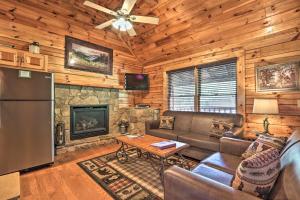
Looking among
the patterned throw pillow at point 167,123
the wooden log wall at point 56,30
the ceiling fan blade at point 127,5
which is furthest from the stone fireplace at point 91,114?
the ceiling fan blade at point 127,5

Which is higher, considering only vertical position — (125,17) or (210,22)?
(210,22)

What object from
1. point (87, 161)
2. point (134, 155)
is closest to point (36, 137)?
point (87, 161)

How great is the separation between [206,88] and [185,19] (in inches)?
69.4

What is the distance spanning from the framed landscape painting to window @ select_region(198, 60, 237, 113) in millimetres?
2614

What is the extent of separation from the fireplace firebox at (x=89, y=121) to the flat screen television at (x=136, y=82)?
3.28 feet

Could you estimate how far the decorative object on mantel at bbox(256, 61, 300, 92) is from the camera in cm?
278

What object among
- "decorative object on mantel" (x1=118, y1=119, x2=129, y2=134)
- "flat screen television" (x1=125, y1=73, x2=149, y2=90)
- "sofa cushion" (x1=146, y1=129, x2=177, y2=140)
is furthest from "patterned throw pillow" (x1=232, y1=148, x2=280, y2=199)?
"flat screen television" (x1=125, y1=73, x2=149, y2=90)

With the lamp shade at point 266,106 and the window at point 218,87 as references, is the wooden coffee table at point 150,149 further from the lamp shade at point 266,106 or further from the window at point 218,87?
the window at point 218,87

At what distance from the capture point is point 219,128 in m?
3.17

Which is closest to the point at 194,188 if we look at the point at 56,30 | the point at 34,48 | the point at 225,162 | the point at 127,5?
the point at 225,162

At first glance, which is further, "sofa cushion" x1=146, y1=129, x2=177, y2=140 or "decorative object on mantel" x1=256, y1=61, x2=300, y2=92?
"sofa cushion" x1=146, y1=129, x2=177, y2=140

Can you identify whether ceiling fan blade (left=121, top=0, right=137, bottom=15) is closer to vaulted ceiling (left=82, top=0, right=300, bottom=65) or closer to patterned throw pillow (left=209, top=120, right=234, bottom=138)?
vaulted ceiling (left=82, top=0, right=300, bottom=65)

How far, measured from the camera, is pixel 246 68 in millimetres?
3385

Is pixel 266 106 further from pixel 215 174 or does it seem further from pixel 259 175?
pixel 259 175
